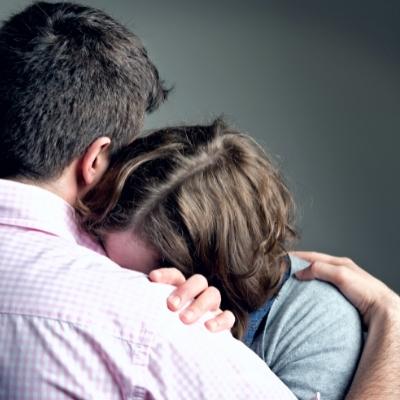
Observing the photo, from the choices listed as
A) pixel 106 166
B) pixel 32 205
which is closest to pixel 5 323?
pixel 32 205

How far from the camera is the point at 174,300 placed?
974 mm

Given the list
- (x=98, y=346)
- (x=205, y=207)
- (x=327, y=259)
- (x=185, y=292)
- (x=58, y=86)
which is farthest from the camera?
(x=327, y=259)

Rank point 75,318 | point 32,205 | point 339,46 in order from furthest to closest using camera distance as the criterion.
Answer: point 339,46, point 32,205, point 75,318

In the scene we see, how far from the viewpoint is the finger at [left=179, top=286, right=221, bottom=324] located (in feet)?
3.16

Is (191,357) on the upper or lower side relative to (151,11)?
lower

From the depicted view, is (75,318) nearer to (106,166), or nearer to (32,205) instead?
(32,205)

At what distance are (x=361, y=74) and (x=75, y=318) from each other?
5.17 ft

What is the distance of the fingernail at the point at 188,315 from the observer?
959 millimetres

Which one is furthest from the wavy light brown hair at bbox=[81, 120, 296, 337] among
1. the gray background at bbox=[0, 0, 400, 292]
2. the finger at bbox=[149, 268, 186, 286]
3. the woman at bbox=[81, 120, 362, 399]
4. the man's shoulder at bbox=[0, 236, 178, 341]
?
the gray background at bbox=[0, 0, 400, 292]

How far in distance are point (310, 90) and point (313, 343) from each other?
1.23 m

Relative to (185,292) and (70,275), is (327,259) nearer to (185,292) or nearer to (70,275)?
(185,292)

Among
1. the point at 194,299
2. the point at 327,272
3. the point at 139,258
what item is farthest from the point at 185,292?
the point at 327,272

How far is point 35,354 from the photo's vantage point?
91cm

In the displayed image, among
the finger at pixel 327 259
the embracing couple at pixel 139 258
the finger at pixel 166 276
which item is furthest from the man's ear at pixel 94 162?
the finger at pixel 327 259
